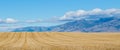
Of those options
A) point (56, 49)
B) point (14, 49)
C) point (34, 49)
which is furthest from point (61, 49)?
point (14, 49)

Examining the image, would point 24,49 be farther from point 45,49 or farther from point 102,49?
point 102,49

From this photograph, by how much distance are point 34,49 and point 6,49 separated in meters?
3.51

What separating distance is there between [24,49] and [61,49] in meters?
4.51

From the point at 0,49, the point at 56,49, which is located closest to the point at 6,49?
the point at 0,49

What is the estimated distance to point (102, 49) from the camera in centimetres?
3841

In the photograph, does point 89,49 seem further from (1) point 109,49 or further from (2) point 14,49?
(2) point 14,49

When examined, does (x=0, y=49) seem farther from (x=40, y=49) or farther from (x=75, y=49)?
(x=75, y=49)

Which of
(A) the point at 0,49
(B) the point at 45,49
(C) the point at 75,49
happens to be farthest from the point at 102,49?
(A) the point at 0,49

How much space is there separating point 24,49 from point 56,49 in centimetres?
390

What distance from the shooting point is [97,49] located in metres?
38.5

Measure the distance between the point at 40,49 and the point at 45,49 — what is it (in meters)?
0.63

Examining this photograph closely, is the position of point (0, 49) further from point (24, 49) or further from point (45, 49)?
point (45, 49)

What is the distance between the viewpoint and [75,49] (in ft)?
128

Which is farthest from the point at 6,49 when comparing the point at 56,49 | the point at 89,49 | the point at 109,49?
the point at 109,49
